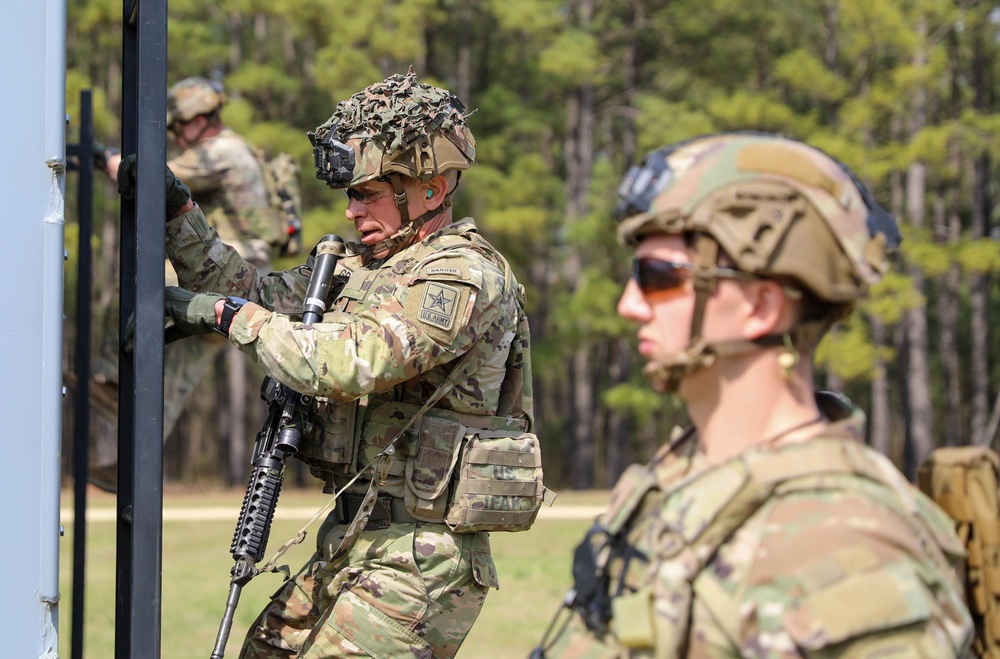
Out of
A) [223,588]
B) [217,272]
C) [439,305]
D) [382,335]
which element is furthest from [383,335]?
[223,588]

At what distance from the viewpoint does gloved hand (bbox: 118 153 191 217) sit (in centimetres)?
370

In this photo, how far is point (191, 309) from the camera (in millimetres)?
3604

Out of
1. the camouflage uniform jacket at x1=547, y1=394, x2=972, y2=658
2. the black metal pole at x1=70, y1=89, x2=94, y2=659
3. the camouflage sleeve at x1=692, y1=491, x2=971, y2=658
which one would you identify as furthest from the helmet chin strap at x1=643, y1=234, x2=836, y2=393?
the black metal pole at x1=70, y1=89, x2=94, y2=659

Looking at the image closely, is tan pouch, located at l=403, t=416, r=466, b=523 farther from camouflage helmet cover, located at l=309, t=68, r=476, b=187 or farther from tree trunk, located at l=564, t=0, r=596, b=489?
tree trunk, located at l=564, t=0, r=596, b=489

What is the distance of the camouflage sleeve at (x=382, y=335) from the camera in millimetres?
3436

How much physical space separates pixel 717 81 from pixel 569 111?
11.3 feet

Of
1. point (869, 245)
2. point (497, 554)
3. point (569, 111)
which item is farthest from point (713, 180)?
point (569, 111)

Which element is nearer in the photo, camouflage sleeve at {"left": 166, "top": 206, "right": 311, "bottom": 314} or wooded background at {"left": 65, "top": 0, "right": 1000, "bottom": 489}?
camouflage sleeve at {"left": 166, "top": 206, "right": 311, "bottom": 314}

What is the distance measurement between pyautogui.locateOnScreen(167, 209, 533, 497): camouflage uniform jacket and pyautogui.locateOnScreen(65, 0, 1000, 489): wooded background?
17.4 meters

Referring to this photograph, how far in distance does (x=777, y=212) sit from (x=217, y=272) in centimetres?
235

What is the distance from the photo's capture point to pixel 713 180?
7.17ft

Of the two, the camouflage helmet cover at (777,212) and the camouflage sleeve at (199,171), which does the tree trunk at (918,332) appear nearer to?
the camouflage sleeve at (199,171)

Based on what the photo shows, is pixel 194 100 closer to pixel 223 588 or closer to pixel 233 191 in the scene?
pixel 233 191

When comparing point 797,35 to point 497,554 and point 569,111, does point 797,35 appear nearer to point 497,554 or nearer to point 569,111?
point 569,111
